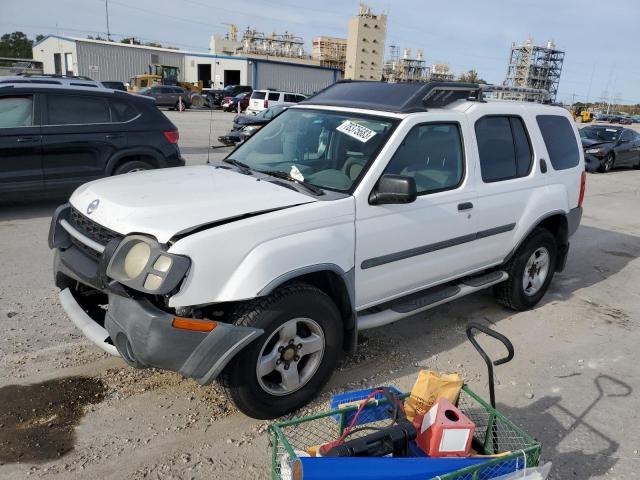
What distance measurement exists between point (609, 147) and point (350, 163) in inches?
656

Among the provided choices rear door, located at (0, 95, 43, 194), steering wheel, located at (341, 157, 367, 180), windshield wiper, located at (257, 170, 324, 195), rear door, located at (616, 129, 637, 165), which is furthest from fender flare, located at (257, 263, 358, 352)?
rear door, located at (616, 129, 637, 165)

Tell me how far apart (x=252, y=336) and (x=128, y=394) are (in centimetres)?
119

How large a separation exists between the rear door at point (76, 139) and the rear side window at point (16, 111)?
0.19m

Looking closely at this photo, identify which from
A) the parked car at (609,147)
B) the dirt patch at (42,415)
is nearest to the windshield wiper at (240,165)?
the dirt patch at (42,415)

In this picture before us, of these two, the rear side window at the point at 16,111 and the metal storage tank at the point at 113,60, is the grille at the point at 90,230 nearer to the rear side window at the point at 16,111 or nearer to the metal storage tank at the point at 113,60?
the rear side window at the point at 16,111

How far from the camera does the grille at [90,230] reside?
10.1ft

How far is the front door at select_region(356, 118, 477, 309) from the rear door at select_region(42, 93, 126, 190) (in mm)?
5474

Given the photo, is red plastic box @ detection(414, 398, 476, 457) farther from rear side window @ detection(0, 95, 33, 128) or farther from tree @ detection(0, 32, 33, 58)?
tree @ detection(0, 32, 33, 58)

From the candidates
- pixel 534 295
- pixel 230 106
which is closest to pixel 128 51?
pixel 230 106

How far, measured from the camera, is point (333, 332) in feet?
10.8

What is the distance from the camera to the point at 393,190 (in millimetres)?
Result: 3361

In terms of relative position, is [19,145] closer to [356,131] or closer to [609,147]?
[356,131]

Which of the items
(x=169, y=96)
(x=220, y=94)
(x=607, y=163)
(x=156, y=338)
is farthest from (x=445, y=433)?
(x=220, y=94)

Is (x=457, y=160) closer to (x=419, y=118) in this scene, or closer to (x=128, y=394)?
(x=419, y=118)
